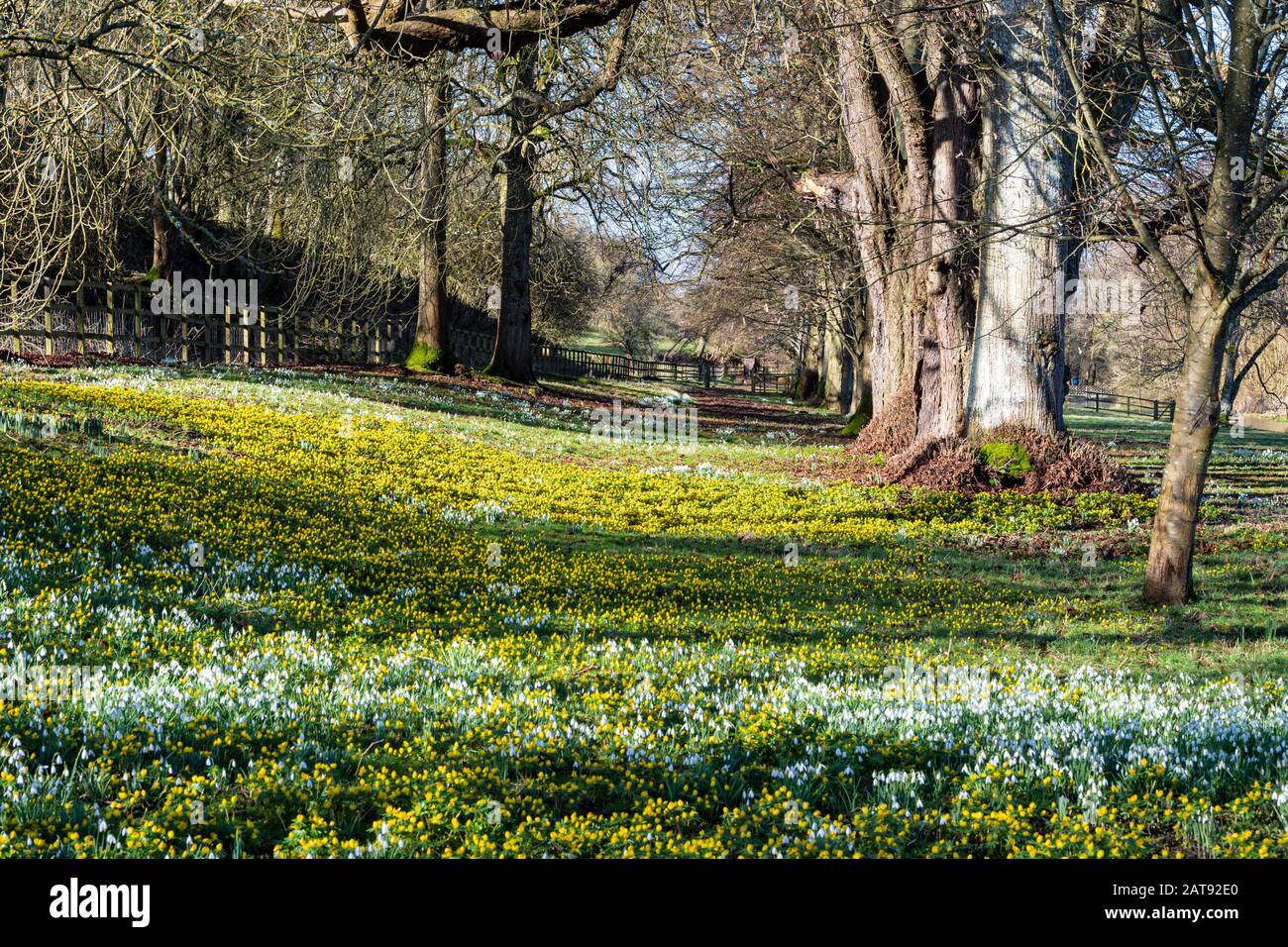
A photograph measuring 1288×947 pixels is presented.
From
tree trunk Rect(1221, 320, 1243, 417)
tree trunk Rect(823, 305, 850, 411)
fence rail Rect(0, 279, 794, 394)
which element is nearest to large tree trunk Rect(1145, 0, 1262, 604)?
tree trunk Rect(1221, 320, 1243, 417)

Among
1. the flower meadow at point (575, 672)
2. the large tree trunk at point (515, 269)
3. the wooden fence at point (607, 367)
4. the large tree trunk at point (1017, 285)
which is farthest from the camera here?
the wooden fence at point (607, 367)

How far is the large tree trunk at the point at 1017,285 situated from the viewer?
55.2ft

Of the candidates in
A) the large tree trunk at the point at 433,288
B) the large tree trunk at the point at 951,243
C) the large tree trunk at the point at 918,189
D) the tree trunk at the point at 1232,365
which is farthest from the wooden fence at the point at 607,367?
the large tree trunk at the point at 951,243

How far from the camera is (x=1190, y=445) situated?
10.4m

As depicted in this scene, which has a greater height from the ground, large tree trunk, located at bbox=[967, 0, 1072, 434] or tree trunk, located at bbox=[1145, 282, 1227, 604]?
large tree trunk, located at bbox=[967, 0, 1072, 434]

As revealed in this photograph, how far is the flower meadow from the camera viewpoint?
4.48 m

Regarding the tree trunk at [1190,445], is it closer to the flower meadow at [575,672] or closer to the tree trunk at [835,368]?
the flower meadow at [575,672]

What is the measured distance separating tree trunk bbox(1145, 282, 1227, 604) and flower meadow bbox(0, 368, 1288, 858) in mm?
604

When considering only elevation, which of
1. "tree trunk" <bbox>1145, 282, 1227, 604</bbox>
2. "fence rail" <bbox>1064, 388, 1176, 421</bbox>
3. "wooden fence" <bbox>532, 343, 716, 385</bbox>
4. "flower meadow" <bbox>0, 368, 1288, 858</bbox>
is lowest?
"flower meadow" <bbox>0, 368, 1288, 858</bbox>

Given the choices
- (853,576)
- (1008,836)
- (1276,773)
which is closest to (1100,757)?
(1276,773)

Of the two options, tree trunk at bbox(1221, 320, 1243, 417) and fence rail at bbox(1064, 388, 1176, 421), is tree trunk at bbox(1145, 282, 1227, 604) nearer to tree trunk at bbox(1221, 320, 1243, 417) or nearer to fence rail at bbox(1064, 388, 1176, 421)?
tree trunk at bbox(1221, 320, 1243, 417)

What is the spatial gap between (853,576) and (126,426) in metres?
10.5

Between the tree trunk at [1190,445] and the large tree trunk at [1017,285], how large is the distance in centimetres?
631
